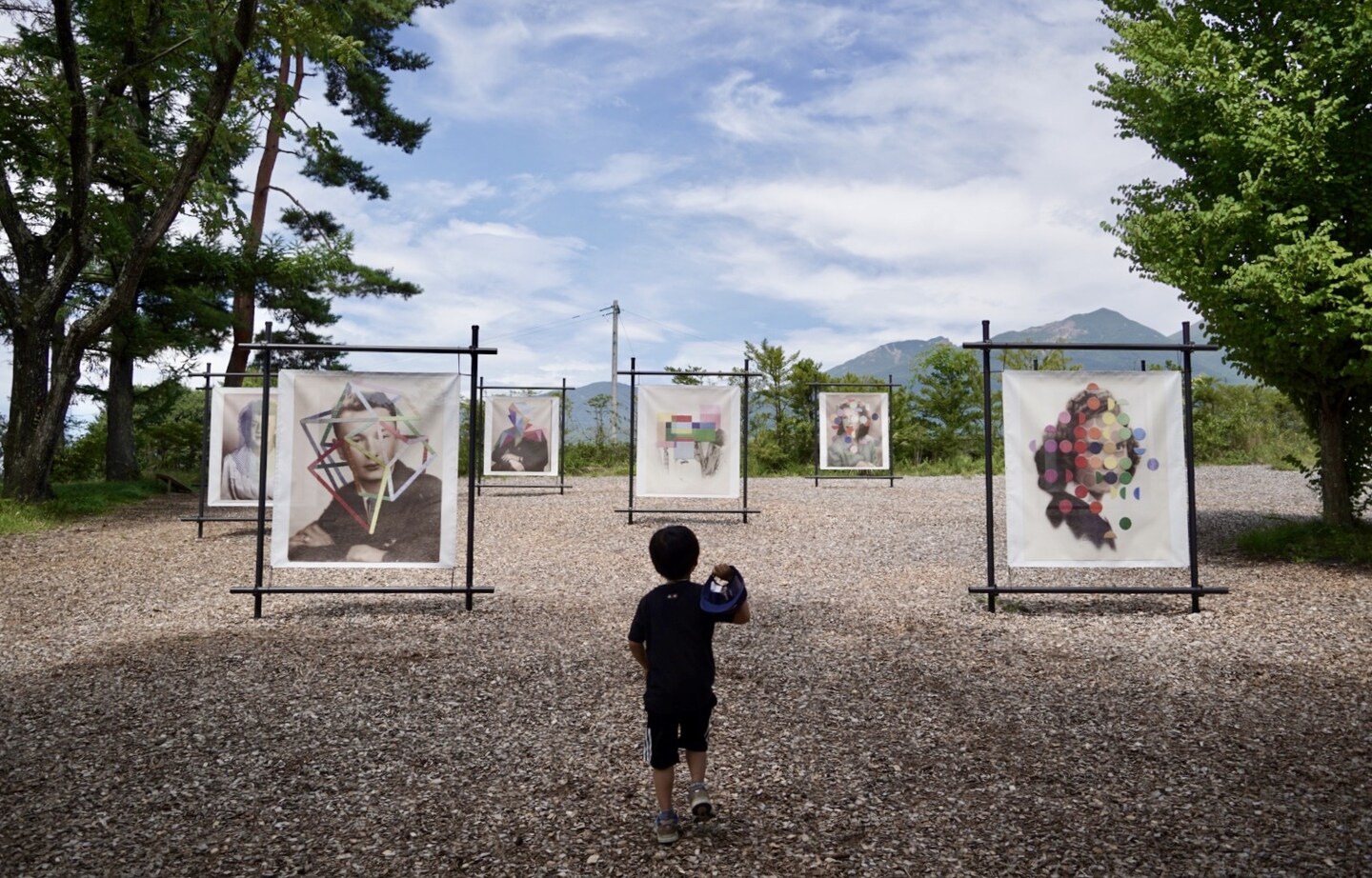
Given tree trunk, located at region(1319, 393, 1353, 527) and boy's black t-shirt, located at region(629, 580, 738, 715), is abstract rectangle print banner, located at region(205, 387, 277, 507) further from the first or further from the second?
tree trunk, located at region(1319, 393, 1353, 527)

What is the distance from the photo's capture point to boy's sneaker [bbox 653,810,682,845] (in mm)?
2924

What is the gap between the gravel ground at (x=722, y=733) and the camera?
2941 mm

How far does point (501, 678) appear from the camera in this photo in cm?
496

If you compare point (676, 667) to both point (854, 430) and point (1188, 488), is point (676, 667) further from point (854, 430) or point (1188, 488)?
point (854, 430)

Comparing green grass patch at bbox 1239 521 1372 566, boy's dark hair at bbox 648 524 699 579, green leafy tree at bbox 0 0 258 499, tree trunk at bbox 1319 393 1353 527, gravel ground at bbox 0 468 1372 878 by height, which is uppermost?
green leafy tree at bbox 0 0 258 499

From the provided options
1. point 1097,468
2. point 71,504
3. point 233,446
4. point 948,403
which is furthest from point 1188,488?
point 948,403

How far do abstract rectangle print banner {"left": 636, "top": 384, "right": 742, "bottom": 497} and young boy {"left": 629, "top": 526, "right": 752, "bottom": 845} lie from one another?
366 inches

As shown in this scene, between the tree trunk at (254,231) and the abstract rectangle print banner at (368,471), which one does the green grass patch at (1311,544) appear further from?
the tree trunk at (254,231)

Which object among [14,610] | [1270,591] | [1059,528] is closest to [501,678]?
[1059,528]

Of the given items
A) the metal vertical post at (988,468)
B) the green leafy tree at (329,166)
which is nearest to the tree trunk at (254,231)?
the green leafy tree at (329,166)

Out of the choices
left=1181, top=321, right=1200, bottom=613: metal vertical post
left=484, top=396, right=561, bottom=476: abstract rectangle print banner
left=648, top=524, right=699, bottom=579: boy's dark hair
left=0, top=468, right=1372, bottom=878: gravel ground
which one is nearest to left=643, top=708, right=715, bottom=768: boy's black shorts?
left=0, top=468, right=1372, bottom=878: gravel ground

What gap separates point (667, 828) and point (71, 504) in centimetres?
1446

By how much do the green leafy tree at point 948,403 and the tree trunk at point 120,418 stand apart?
20.9 m

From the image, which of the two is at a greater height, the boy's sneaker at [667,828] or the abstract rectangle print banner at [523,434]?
the abstract rectangle print banner at [523,434]
